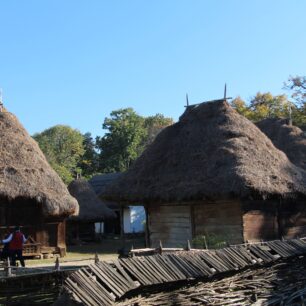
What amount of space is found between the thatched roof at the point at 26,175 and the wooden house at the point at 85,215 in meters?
8.00

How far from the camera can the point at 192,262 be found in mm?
9016

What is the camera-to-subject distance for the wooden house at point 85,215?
30.8m

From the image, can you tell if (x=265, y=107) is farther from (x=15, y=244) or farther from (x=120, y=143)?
(x=15, y=244)

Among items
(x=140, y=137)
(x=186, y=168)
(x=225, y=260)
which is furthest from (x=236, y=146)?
(x=140, y=137)

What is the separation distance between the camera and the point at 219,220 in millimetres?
17453

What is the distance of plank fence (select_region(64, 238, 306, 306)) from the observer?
23.1 feet

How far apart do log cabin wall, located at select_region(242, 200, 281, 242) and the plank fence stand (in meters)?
5.85

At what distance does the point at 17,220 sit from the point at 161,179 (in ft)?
21.7

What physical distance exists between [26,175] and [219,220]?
8.31 metres

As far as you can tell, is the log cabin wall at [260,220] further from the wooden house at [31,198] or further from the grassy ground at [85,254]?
the wooden house at [31,198]

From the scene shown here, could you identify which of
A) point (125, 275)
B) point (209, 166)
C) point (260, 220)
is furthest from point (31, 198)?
point (125, 275)

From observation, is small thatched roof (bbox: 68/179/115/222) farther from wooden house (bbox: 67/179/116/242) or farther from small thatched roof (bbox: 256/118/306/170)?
small thatched roof (bbox: 256/118/306/170)

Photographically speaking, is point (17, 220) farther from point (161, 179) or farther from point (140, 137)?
A: point (140, 137)

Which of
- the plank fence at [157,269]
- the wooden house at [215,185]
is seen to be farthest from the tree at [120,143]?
the plank fence at [157,269]
